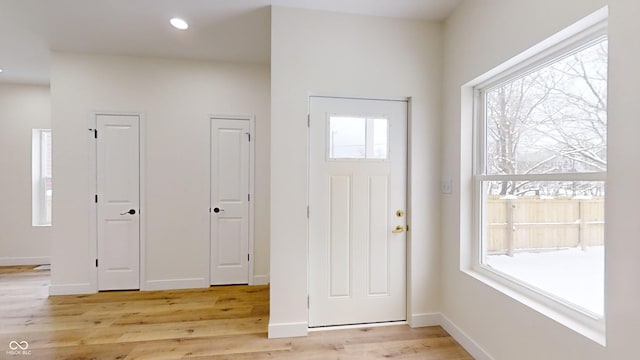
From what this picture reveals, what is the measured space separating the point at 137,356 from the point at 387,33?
11.2 ft

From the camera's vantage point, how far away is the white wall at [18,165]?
4242 millimetres

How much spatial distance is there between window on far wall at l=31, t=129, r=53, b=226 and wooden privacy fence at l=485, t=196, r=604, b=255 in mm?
6159

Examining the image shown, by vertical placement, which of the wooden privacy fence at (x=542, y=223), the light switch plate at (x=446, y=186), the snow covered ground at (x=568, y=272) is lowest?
the snow covered ground at (x=568, y=272)

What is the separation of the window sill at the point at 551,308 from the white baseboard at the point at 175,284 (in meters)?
3.07

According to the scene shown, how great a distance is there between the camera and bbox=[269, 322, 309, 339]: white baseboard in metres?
2.39

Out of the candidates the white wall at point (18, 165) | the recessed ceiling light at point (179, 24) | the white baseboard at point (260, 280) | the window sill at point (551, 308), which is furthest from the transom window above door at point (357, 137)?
the white wall at point (18, 165)

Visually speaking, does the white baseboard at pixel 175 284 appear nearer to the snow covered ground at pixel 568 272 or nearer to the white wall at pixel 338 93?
the white wall at pixel 338 93

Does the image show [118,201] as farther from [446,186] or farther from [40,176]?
[446,186]

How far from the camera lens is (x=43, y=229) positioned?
173 inches

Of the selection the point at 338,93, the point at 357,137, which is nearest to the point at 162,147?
the point at 338,93

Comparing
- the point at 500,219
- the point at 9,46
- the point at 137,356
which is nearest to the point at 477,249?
the point at 500,219

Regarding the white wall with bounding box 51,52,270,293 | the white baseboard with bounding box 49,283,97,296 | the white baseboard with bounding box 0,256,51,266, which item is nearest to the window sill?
the white wall with bounding box 51,52,270,293

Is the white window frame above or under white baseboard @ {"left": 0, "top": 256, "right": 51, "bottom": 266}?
above

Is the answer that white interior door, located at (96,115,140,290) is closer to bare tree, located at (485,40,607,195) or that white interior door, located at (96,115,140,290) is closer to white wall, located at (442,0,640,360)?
white wall, located at (442,0,640,360)
